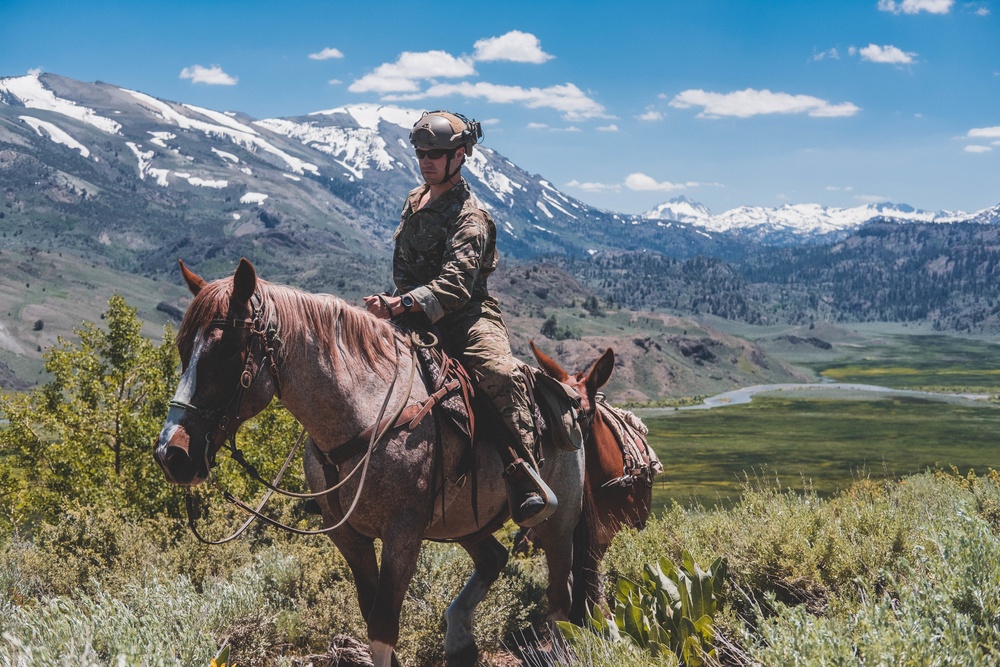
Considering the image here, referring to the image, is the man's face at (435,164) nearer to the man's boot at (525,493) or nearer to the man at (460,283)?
the man at (460,283)

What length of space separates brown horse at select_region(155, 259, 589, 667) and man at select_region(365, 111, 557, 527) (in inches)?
8.7

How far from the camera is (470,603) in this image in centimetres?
696

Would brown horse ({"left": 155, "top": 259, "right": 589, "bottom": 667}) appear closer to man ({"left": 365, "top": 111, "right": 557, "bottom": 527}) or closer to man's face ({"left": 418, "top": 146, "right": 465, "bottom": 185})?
man ({"left": 365, "top": 111, "right": 557, "bottom": 527})

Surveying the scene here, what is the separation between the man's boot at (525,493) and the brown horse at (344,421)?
0.11 m

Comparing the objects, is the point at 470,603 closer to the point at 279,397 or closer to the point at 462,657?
the point at 462,657

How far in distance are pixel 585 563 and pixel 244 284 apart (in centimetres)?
458

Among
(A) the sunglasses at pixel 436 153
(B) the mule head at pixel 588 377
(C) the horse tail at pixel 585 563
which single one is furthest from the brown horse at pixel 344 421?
(B) the mule head at pixel 588 377

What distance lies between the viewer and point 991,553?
4941mm

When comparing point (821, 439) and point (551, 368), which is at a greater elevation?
point (551, 368)

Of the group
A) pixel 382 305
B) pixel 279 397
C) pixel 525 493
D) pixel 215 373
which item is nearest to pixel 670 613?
pixel 525 493

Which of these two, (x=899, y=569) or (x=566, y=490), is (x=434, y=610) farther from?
(x=899, y=569)

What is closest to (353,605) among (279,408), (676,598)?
(676,598)

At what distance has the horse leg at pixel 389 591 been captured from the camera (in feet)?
17.4

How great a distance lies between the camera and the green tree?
1033 inches
